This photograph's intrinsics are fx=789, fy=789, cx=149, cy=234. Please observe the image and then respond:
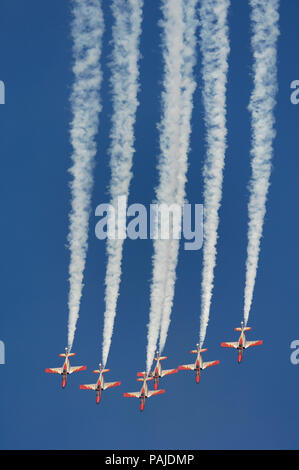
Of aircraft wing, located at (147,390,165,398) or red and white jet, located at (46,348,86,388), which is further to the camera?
aircraft wing, located at (147,390,165,398)

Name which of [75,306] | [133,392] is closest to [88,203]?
[75,306]

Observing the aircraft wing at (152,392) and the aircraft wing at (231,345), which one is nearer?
the aircraft wing at (152,392)

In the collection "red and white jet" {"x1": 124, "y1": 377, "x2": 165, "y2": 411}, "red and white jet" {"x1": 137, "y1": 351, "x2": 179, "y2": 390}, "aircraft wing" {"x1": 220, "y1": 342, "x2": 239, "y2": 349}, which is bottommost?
"red and white jet" {"x1": 124, "y1": 377, "x2": 165, "y2": 411}

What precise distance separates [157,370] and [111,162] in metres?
11.9

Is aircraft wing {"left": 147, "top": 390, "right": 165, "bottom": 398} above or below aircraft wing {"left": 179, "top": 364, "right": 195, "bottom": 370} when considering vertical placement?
below

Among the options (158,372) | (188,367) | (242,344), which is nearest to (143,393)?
(158,372)

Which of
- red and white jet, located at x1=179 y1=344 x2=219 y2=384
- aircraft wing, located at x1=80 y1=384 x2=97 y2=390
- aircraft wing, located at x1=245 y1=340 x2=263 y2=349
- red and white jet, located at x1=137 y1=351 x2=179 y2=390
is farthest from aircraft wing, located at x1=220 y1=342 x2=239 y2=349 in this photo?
aircraft wing, located at x1=80 y1=384 x2=97 y2=390

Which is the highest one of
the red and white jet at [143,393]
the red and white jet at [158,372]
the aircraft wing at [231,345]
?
the aircraft wing at [231,345]

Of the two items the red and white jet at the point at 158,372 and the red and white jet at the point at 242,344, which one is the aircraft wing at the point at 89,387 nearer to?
the red and white jet at the point at 158,372

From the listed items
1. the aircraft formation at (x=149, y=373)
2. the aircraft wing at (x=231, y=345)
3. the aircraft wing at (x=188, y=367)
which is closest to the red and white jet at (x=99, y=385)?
the aircraft formation at (x=149, y=373)

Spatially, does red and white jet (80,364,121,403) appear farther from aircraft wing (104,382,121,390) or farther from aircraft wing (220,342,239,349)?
aircraft wing (220,342,239,349)

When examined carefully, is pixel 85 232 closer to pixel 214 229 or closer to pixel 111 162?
pixel 111 162
